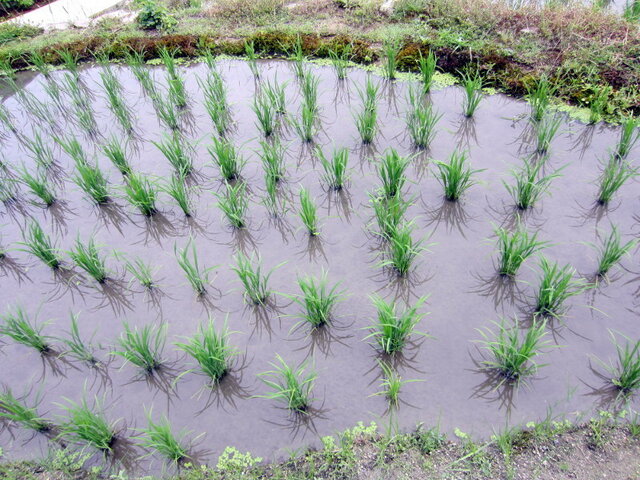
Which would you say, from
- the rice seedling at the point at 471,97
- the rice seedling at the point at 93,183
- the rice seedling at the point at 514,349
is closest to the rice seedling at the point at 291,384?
the rice seedling at the point at 514,349

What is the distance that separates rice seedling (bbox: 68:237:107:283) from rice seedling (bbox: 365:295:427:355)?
1.69 m

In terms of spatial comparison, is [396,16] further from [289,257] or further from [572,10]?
[289,257]

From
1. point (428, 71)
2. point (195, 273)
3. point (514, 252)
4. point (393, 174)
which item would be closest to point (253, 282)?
point (195, 273)

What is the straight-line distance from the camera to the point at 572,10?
4.29 m

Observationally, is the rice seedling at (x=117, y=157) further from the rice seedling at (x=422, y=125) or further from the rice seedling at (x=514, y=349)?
the rice seedling at (x=514, y=349)

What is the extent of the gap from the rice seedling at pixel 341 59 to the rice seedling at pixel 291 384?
2.88 meters

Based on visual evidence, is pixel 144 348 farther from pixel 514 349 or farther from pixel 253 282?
pixel 514 349

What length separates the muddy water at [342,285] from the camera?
2.17 meters

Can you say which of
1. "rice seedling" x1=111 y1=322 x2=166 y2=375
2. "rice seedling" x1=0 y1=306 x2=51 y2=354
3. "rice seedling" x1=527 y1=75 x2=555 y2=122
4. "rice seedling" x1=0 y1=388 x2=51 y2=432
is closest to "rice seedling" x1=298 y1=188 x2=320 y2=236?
"rice seedling" x1=111 y1=322 x2=166 y2=375

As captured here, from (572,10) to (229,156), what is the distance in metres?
3.63

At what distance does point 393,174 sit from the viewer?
2.95m

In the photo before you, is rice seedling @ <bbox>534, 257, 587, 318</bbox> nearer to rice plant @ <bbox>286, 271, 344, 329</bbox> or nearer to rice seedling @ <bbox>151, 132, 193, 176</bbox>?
rice plant @ <bbox>286, 271, 344, 329</bbox>

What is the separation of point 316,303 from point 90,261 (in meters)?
1.42

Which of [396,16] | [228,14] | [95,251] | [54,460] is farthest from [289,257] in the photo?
[228,14]
